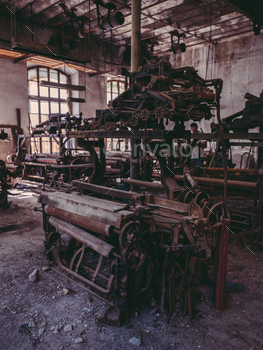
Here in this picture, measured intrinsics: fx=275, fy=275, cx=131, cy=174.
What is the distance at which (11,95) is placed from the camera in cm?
1055

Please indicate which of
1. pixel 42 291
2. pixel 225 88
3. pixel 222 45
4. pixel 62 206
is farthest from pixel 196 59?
pixel 42 291

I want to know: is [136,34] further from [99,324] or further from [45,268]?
[99,324]

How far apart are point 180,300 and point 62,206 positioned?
173cm

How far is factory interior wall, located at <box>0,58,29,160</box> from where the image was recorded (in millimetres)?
10312

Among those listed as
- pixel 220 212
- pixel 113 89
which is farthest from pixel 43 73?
pixel 220 212

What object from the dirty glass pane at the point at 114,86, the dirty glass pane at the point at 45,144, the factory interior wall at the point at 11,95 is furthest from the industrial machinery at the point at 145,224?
the dirty glass pane at the point at 114,86

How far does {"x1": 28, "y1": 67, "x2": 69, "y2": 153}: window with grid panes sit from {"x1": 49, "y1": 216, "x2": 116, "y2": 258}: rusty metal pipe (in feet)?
27.5

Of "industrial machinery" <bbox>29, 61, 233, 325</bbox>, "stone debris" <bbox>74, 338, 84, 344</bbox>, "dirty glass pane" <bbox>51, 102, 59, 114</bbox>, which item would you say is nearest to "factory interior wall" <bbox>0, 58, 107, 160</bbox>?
"dirty glass pane" <bbox>51, 102, 59, 114</bbox>

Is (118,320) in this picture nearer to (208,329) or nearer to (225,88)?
(208,329)

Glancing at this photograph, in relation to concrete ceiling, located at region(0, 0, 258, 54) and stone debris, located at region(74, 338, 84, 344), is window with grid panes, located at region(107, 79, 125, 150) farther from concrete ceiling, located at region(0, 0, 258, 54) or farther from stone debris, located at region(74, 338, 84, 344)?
stone debris, located at region(74, 338, 84, 344)

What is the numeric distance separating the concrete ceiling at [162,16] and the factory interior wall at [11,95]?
177 centimetres

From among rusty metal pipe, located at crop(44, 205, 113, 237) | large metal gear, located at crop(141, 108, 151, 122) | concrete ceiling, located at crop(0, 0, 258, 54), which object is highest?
concrete ceiling, located at crop(0, 0, 258, 54)

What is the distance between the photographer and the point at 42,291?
3.08m

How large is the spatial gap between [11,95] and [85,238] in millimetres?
9270
